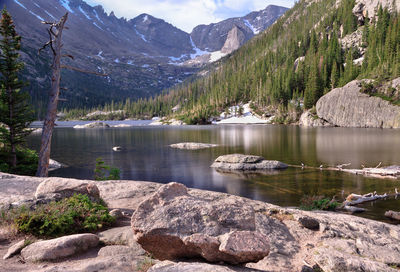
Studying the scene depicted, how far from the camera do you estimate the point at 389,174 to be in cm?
1983

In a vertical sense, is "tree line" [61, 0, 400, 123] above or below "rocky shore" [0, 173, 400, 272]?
above

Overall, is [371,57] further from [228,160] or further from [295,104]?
[228,160]

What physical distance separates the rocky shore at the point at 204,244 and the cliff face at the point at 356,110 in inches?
3075

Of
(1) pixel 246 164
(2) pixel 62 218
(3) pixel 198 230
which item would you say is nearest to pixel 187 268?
(3) pixel 198 230

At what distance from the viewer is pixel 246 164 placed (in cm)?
2562

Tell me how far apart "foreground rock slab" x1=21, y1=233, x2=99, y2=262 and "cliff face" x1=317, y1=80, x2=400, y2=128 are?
8313cm

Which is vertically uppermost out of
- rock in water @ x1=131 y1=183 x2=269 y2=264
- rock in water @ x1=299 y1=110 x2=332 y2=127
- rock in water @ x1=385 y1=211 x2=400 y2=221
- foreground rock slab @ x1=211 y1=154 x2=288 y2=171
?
rock in water @ x1=299 y1=110 x2=332 y2=127

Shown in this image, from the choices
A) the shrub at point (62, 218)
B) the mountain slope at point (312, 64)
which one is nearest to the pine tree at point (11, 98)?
the shrub at point (62, 218)

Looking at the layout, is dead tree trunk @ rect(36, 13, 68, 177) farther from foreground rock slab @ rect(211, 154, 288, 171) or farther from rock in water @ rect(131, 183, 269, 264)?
foreground rock slab @ rect(211, 154, 288, 171)

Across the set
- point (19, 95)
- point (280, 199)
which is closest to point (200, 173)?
point (280, 199)

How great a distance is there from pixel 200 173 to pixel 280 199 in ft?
33.1

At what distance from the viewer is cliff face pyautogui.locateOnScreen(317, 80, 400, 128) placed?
70.1 metres

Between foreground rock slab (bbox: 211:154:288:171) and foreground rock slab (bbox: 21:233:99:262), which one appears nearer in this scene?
foreground rock slab (bbox: 21:233:99:262)

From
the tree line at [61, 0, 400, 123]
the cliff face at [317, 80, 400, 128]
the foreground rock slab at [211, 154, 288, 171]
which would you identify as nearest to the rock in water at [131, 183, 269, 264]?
the foreground rock slab at [211, 154, 288, 171]
